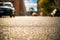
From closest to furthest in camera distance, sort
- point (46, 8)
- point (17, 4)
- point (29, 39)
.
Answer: point (29, 39), point (46, 8), point (17, 4)

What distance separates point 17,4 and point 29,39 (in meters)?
67.9

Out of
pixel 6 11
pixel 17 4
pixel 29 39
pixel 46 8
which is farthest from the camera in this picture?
pixel 17 4

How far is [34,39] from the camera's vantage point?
5.55 m

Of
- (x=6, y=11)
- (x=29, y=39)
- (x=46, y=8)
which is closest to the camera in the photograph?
(x=29, y=39)

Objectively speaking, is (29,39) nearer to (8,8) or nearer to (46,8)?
(8,8)

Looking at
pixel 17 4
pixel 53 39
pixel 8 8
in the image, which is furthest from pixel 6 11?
pixel 17 4

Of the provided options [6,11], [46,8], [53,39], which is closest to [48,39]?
[53,39]

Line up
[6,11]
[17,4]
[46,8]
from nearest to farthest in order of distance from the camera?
[6,11] → [46,8] → [17,4]

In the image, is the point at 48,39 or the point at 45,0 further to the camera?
the point at 45,0

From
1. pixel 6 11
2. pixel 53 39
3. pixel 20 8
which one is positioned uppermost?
pixel 53 39

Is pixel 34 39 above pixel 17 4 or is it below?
above

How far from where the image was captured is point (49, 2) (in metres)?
51.4

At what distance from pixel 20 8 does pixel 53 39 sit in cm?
6967

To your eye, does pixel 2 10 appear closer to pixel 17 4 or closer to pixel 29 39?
pixel 29 39
